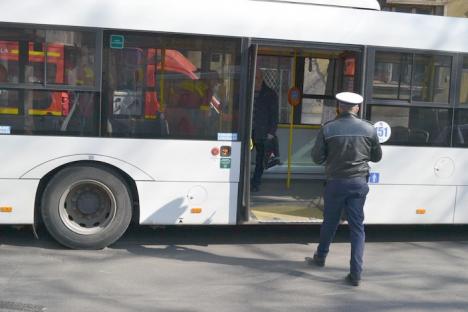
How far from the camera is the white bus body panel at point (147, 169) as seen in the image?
644cm

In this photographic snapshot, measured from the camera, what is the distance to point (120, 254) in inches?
263

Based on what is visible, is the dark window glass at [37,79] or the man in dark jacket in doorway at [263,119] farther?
the man in dark jacket in doorway at [263,119]

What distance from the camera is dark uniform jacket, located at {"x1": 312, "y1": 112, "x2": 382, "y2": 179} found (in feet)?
19.3

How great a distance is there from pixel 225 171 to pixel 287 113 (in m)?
3.81

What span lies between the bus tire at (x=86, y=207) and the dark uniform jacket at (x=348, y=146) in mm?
2294

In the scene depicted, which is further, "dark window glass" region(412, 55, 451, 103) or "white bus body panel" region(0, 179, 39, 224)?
"dark window glass" region(412, 55, 451, 103)

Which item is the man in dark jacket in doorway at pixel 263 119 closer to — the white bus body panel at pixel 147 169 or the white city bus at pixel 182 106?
the white city bus at pixel 182 106

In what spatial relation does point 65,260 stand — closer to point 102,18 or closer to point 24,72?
point 24,72

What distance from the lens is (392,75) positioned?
7129 millimetres

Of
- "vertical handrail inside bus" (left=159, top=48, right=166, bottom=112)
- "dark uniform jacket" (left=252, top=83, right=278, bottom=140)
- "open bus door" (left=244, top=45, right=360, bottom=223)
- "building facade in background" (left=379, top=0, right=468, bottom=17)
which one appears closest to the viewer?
"vertical handrail inside bus" (left=159, top=48, right=166, bottom=112)

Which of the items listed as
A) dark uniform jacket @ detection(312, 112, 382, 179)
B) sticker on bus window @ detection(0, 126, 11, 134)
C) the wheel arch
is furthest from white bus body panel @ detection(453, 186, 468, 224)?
sticker on bus window @ detection(0, 126, 11, 134)

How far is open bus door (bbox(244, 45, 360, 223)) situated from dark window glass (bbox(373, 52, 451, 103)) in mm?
1192

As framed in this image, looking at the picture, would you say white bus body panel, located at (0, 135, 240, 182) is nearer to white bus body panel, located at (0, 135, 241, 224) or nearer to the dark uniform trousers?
white bus body panel, located at (0, 135, 241, 224)

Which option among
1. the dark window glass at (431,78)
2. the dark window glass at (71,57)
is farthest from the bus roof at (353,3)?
the dark window glass at (71,57)
